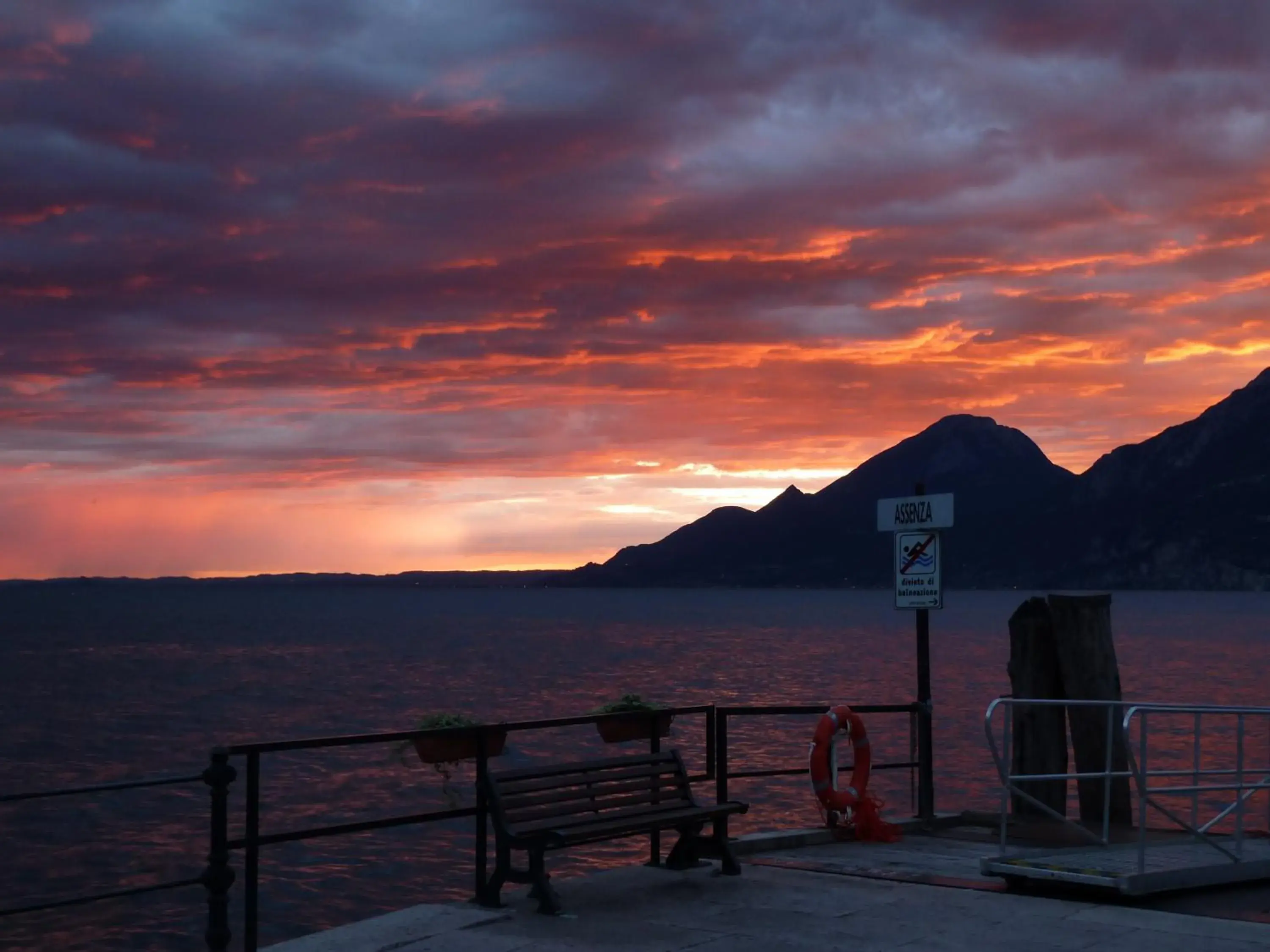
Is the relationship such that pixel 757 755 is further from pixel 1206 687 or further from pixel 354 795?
pixel 1206 687

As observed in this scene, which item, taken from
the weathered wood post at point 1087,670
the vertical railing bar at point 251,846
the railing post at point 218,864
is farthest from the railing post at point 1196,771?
the railing post at point 218,864

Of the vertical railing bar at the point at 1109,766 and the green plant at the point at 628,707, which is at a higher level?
the green plant at the point at 628,707

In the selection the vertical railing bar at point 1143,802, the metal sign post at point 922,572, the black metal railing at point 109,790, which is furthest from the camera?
the metal sign post at point 922,572

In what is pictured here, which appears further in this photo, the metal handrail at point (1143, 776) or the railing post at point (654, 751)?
the railing post at point (654, 751)

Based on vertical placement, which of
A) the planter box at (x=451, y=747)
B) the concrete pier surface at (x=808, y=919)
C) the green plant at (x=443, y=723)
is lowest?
the concrete pier surface at (x=808, y=919)

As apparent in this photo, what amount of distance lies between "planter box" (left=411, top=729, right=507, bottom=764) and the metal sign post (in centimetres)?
425

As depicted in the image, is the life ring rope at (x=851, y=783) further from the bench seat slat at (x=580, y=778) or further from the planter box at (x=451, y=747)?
the planter box at (x=451, y=747)

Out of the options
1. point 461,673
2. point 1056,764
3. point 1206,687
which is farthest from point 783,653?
point 1056,764

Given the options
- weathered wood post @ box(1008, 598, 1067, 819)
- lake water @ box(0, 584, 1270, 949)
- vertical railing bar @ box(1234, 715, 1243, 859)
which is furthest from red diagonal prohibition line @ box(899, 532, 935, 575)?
lake water @ box(0, 584, 1270, 949)

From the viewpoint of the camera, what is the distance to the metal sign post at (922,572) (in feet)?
40.7

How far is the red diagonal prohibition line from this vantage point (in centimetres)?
1243

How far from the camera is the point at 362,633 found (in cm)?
12900

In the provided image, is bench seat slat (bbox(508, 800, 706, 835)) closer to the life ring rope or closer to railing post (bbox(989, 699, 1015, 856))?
the life ring rope

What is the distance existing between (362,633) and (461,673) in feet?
174
